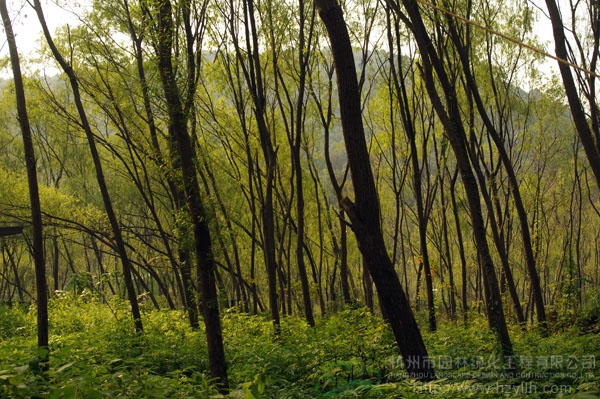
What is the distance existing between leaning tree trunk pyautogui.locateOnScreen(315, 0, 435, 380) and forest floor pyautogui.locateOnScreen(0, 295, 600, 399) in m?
0.40

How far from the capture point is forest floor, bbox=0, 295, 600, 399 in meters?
3.49

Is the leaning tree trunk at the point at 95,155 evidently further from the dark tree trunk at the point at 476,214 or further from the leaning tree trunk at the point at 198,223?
the dark tree trunk at the point at 476,214

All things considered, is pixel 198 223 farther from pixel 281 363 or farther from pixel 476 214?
pixel 476 214

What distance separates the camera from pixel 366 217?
521 cm

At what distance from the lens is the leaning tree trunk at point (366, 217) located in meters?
5.11

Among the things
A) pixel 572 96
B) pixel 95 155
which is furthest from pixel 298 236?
pixel 572 96

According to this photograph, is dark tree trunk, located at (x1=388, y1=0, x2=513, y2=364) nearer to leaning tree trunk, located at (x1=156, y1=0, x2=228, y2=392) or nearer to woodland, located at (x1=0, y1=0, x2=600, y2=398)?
woodland, located at (x1=0, y1=0, x2=600, y2=398)

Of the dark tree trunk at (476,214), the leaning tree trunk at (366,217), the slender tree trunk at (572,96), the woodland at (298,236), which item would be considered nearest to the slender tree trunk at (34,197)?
the woodland at (298,236)

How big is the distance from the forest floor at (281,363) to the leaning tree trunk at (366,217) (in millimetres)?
405

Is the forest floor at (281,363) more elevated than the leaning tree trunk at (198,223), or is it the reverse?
the leaning tree trunk at (198,223)

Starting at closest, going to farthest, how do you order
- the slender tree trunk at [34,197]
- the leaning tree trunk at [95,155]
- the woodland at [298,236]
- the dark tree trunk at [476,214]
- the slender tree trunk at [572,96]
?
1. the woodland at [298,236]
2. the slender tree trunk at [34,197]
3. the dark tree trunk at [476,214]
4. the slender tree trunk at [572,96]
5. the leaning tree trunk at [95,155]

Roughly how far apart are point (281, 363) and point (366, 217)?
2.55 meters

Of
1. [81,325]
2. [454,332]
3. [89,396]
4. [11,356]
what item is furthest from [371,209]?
[81,325]

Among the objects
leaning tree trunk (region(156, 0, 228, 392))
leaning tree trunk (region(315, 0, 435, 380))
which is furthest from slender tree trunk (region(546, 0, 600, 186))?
leaning tree trunk (region(156, 0, 228, 392))
